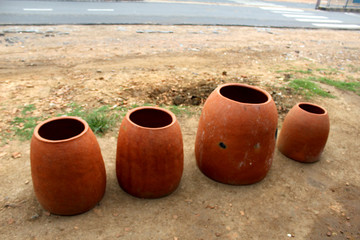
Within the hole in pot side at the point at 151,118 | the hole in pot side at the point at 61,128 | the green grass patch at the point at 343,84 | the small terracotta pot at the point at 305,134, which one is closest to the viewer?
the hole in pot side at the point at 61,128

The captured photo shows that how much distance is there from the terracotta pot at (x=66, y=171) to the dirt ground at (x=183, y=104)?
0.17m

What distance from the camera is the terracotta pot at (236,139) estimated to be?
3.12m

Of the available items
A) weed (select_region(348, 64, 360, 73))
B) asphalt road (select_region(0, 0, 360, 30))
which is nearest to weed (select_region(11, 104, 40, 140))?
asphalt road (select_region(0, 0, 360, 30))

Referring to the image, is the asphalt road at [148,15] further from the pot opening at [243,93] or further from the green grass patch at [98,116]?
the pot opening at [243,93]

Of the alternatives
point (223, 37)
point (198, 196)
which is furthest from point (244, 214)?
point (223, 37)

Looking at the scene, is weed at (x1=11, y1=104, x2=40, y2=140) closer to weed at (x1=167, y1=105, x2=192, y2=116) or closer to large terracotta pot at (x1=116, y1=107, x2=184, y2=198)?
large terracotta pot at (x1=116, y1=107, x2=184, y2=198)

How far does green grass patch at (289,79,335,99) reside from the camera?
598 cm

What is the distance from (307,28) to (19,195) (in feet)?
42.9

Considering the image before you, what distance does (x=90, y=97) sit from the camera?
5191 mm

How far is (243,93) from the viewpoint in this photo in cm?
380

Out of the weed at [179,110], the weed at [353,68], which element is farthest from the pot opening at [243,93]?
the weed at [353,68]

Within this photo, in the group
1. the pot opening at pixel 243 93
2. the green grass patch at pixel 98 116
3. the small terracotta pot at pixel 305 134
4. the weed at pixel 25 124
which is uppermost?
the pot opening at pixel 243 93

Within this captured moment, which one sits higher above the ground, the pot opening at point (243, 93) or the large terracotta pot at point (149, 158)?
the pot opening at point (243, 93)

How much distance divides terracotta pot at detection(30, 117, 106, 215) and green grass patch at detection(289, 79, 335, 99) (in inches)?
182
